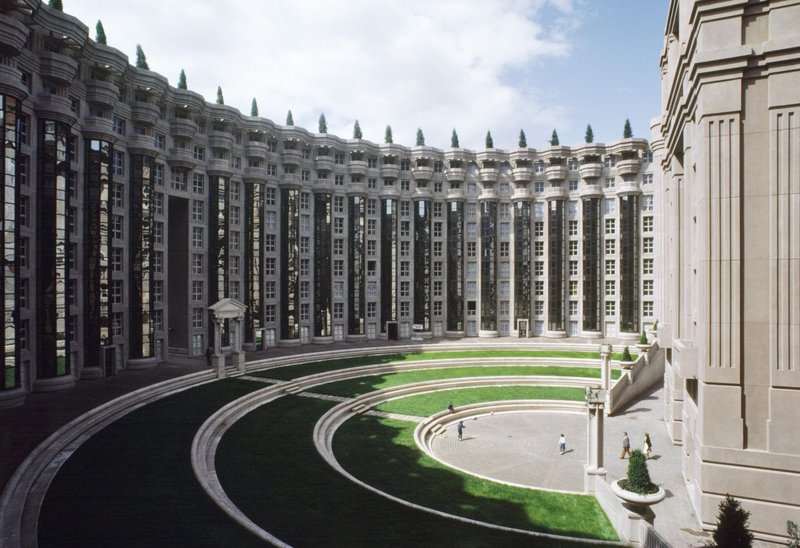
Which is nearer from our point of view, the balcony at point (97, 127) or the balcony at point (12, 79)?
the balcony at point (12, 79)

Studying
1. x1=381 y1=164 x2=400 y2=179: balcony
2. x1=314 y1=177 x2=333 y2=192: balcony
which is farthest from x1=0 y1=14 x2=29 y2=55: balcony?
x1=381 y1=164 x2=400 y2=179: balcony

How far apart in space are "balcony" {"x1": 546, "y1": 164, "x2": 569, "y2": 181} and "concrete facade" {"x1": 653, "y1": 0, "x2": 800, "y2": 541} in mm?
50697

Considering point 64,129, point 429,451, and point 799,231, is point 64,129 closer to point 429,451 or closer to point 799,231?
point 429,451

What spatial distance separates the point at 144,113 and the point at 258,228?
17.8 metres

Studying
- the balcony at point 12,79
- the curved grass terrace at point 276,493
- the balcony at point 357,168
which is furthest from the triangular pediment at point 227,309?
the balcony at point 357,168

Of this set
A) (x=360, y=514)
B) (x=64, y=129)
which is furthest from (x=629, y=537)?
(x=64, y=129)

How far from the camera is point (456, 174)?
70.9 metres

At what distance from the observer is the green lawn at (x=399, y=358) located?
45.9m

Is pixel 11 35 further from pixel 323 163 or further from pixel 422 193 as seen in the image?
pixel 422 193

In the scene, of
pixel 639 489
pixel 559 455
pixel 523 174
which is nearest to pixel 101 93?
pixel 559 455

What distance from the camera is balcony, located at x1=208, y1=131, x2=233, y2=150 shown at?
175 feet

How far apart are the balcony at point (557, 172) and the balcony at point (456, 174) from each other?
40.8ft

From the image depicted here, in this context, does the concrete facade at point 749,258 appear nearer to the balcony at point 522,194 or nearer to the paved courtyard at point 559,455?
the paved courtyard at point 559,455

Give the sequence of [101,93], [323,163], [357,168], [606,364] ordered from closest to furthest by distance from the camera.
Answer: [101,93], [606,364], [323,163], [357,168]
